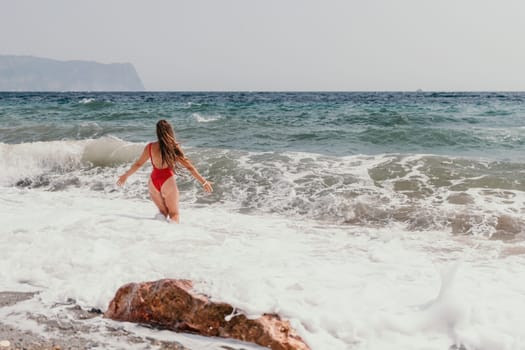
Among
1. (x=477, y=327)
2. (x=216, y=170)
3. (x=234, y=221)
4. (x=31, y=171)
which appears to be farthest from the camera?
(x=31, y=171)

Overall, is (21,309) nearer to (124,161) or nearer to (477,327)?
(477,327)

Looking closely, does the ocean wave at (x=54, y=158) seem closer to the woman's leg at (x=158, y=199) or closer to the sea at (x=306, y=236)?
the sea at (x=306, y=236)

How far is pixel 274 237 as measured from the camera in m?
5.68

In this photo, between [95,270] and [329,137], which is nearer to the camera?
[95,270]

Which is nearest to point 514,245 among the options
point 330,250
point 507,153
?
point 330,250

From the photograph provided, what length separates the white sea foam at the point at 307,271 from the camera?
309 cm

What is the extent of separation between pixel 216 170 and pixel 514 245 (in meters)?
6.14

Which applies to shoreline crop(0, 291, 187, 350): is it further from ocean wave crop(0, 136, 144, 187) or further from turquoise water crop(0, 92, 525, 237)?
ocean wave crop(0, 136, 144, 187)

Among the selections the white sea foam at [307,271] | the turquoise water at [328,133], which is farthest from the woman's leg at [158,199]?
the turquoise water at [328,133]

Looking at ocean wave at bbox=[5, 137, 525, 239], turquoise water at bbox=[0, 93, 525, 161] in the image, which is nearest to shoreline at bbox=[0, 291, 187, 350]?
ocean wave at bbox=[5, 137, 525, 239]

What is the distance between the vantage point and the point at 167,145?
230 inches

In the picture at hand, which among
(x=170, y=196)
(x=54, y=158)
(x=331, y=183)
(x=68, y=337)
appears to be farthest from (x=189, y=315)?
(x=54, y=158)

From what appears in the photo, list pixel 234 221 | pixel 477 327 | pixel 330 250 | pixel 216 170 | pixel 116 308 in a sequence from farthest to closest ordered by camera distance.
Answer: pixel 216 170
pixel 234 221
pixel 330 250
pixel 116 308
pixel 477 327

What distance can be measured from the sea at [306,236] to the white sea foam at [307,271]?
14mm
